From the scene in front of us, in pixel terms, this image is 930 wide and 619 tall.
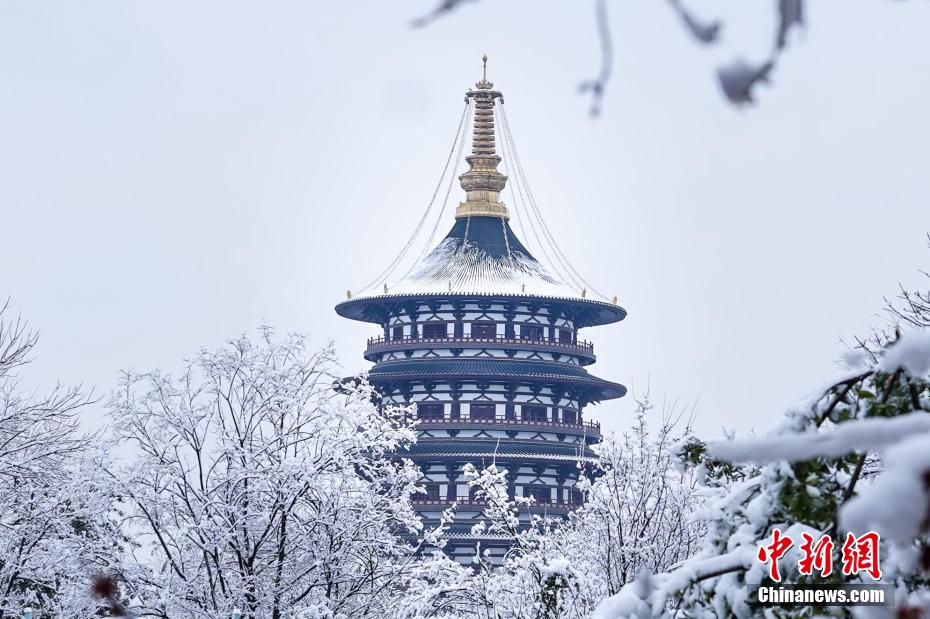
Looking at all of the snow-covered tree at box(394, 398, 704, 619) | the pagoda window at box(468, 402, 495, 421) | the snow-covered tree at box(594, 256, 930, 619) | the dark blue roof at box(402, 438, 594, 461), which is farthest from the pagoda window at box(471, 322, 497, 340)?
the snow-covered tree at box(594, 256, 930, 619)

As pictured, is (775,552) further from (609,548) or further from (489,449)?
(489,449)

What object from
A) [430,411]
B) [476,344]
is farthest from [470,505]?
[476,344]

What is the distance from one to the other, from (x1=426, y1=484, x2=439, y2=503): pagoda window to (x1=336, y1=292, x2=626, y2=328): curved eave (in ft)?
21.6

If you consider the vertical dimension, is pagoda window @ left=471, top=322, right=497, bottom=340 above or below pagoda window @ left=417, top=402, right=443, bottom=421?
above

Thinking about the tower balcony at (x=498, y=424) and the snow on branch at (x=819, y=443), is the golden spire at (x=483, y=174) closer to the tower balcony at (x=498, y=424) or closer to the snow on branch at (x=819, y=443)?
the tower balcony at (x=498, y=424)

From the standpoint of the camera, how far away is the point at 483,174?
186 feet

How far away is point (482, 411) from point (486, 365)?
5.39 feet

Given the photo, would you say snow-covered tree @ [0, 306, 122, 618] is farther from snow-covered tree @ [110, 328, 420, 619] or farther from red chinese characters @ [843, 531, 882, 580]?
red chinese characters @ [843, 531, 882, 580]

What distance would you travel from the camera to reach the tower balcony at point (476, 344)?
2039 inches

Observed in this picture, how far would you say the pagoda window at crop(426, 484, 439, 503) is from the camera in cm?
4952

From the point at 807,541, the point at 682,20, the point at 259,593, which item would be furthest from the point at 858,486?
the point at 259,593

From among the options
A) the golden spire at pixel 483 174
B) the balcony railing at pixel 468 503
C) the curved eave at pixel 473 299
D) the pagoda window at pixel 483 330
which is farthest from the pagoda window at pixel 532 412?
the golden spire at pixel 483 174

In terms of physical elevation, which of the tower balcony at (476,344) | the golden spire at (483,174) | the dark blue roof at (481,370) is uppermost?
the golden spire at (483,174)

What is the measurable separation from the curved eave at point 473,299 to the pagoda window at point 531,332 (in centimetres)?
113
